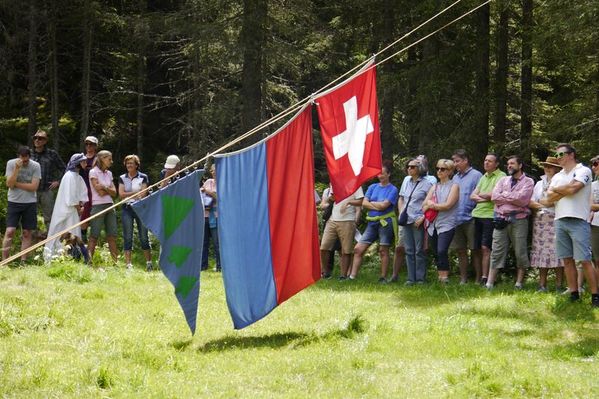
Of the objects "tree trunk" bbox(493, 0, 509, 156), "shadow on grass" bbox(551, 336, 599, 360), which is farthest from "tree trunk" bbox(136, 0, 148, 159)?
"shadow on grass" bbox(551, 336, 599, 360)

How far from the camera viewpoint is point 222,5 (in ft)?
67.9

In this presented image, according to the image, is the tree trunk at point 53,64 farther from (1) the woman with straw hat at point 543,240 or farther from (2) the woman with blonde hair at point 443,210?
(1) the woman with straw hat at point 543,240

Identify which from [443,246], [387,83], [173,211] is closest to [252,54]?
[387,83]

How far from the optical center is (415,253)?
13102 millimetres

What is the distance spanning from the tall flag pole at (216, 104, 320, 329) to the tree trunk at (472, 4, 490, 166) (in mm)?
10006

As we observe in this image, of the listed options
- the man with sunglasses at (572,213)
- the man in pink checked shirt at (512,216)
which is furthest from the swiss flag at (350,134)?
the man in pink checked shirt at (512,216)

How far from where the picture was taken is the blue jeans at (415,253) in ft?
42.7

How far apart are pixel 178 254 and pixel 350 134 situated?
85.1 inches

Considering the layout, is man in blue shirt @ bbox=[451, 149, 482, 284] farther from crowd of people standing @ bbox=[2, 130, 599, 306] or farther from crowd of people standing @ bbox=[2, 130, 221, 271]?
crowd of people standing @ bbox=[2, 130, 221, 271]

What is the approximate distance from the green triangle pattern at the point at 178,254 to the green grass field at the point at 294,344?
783 mm

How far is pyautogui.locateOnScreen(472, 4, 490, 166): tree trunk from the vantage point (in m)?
17.8

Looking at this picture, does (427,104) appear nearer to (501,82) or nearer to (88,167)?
(501,82)

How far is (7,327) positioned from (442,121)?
1281 centimetres

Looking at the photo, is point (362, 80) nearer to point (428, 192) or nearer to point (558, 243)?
point (558, 243)
